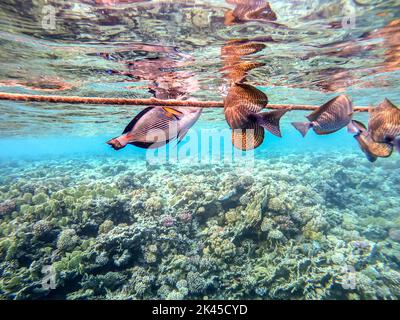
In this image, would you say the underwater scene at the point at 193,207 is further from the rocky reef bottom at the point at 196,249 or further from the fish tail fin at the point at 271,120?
the fish tail fin at the point at 271,120

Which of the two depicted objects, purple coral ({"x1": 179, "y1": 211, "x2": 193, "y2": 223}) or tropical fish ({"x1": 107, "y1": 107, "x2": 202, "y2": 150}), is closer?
tropical fish ({"x1": 107, "y1": 107, "x2": 202, "y2": 150})

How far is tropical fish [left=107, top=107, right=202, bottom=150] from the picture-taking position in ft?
5.14

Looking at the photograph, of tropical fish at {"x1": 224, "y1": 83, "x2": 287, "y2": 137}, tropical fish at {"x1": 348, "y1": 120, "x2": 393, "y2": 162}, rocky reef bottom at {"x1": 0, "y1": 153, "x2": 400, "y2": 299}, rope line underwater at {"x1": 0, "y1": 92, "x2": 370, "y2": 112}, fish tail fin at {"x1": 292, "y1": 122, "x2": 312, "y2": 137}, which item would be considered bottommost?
rocky reef bottom at {"x1": 0, "y1": 153, "x2": 400, "y2": 299}

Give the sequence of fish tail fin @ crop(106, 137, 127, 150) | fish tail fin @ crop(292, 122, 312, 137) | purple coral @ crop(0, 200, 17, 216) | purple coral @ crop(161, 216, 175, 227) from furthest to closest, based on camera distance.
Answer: purple coral @ crop(0, 200, 17, 216), purple coral @ crop(161, 216, 175, 227), fish tail fin @ crop(292, 122, 312, 137), fish tail fin @ crop(106, 137, 127, 150)

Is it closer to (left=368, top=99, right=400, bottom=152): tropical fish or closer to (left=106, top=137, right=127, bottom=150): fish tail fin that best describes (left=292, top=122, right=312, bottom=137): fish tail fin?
(left=368, top=99, right=400, bottom=152): tropical fish

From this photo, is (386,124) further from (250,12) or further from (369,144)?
(250,12)

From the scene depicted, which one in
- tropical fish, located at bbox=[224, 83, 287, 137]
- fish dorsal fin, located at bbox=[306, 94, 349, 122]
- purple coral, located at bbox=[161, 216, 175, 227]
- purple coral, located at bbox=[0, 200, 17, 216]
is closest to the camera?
tropical fish, located at bbox=[224, 83, 287, 137]

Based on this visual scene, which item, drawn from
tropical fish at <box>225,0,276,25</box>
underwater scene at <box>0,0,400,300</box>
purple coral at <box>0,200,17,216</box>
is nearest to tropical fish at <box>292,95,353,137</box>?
underwater scene at <box>0,0,400,300</box>

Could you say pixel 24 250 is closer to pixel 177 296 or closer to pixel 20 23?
pixel 177 296

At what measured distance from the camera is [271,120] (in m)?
1.66

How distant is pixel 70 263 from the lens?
264 inches

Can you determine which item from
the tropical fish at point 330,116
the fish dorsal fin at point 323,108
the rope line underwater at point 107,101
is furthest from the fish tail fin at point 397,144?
the rope line underwater at point 107,101

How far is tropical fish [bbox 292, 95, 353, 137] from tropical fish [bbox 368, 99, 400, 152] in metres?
0.28
